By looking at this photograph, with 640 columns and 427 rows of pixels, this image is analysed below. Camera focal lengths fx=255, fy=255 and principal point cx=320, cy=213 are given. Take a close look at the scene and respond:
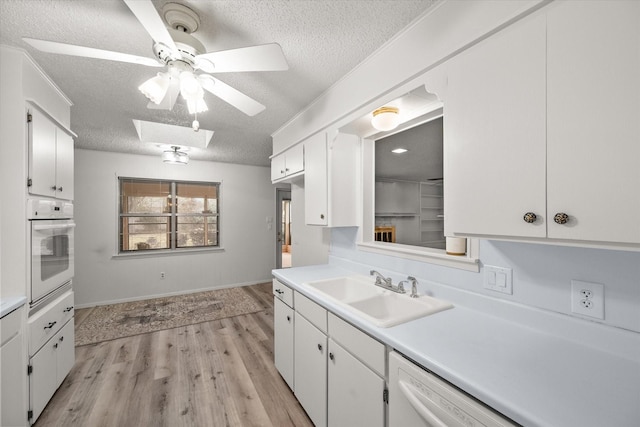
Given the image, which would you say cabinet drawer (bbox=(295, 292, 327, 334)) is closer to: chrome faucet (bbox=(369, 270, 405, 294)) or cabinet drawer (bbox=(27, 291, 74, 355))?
chrome faucet (bbox=(369, 270, 405, 294))

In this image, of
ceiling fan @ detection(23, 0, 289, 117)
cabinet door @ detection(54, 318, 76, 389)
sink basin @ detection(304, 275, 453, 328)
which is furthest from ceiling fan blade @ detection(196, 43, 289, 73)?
cabinet door @ detection(54, 318, 76, 389)

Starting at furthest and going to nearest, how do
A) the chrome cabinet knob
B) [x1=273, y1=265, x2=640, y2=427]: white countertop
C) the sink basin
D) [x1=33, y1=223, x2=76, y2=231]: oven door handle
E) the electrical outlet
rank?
[x1=33, y1=223, x2=76, y2=231]: oven door handle
the sink basin
the electrical outlet
the chrome cabinet knob
[x1=273, y1=265, x2=640, y2=427]: white countertop

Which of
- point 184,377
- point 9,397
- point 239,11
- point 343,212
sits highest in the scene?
point 239,11

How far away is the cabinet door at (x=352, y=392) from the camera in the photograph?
3.77 feet

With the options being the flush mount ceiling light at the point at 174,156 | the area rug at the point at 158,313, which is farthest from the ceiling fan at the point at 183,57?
the area rug at the point at 158,313

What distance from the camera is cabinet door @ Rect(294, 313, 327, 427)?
5.05ft

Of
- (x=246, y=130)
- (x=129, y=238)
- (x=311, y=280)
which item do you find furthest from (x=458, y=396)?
(x=129, y=238)

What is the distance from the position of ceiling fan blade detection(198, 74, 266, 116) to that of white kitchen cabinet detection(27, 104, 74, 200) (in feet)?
3.95

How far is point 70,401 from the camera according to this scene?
195 cm

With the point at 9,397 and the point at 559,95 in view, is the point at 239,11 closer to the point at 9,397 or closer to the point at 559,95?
the point at 559,95

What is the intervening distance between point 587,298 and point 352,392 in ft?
3.54

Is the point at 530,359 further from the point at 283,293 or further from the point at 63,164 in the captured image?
the point at 63,164

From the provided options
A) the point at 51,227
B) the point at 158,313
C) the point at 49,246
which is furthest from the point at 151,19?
the point at 158,313

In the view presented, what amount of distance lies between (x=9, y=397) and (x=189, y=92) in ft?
6.73
